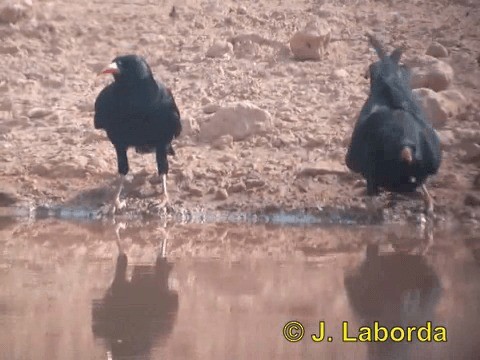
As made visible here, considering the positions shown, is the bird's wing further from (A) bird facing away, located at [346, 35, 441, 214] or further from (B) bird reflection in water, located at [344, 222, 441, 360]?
(B) bird reflection in water, located at [344, 222, 441, 360]

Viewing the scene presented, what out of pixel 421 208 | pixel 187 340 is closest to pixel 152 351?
pixel 187 340

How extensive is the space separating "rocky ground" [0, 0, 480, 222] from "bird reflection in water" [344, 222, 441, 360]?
1928mm

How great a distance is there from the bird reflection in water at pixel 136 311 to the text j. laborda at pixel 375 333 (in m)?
0.63

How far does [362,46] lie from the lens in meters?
12.4

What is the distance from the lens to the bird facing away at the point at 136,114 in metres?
9.12

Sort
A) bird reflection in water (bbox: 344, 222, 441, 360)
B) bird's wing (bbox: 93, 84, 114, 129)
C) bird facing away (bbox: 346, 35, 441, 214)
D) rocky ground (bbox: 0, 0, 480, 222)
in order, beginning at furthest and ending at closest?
rocky ground (bbox: 0, 0, 480, 222), bird's wing (bbox: 93, 84, 114, 129), bird facing away (bbox: 346, 35, 441, 214), bird reflection in water (bbox: 344, 222, 441, 360)

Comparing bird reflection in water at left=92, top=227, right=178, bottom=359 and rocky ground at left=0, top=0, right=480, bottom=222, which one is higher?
bird reflection in water at left=92, top=227, right=178, bottom=359

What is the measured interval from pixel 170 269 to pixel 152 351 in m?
1.88

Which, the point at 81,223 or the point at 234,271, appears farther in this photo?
the point at 81,223

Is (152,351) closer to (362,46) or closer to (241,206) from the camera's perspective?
(241,206)

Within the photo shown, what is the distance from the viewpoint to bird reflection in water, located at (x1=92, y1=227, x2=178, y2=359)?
5242 mm

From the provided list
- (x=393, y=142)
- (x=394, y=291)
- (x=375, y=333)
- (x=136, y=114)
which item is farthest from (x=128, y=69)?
(x=375, y=333)
